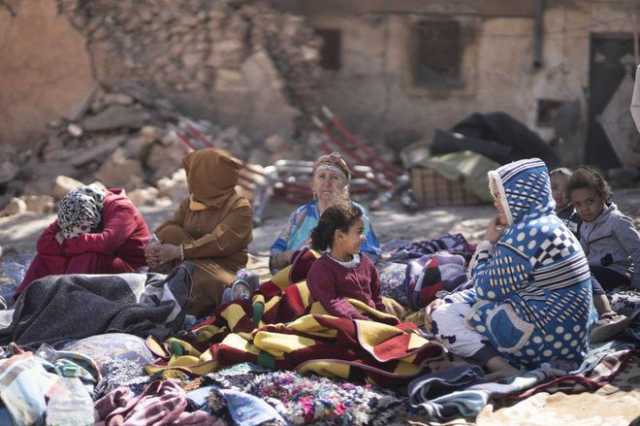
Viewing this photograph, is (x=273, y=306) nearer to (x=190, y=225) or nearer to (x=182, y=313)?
(x=182, y=313)

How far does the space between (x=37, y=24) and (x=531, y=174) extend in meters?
9.40

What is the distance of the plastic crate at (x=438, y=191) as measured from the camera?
10766mm

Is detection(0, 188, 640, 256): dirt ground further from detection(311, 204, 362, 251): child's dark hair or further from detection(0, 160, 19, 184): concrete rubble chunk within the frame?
detection(311, 204, 362, 251): child's dark hair

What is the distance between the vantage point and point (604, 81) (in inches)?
510

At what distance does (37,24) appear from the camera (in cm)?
1295

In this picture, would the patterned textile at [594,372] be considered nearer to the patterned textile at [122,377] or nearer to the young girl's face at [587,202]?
the young girl's face at [587,202]

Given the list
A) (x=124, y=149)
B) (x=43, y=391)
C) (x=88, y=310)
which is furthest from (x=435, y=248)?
(x=124, y=149)

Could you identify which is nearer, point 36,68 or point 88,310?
point 88,310

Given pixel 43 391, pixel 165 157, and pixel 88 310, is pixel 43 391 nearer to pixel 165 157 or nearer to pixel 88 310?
pixel 88 310

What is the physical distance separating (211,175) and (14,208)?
497 centimetres

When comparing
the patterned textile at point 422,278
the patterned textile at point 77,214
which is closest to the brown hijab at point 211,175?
the patterned textile at point 77,214

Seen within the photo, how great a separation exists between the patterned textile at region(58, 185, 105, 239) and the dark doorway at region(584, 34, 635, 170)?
809cm

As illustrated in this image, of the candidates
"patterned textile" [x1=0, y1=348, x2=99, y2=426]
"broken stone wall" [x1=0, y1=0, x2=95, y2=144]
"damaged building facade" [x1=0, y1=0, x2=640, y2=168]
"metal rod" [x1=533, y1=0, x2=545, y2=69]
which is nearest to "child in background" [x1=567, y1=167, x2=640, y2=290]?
"patterned textile" [x1=0, y1=348, x2=99, y2=426]

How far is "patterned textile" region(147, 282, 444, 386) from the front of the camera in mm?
4824
